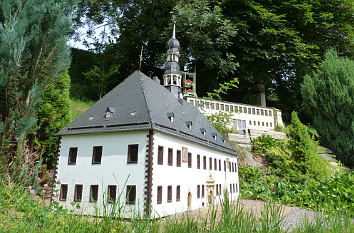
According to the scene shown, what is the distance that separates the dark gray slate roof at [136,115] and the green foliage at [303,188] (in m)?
5.46

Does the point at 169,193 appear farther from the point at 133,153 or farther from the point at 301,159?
the point at 301,159

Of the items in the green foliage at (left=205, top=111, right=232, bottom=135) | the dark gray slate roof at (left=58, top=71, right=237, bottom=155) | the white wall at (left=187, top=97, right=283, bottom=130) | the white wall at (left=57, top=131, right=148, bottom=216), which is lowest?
the white wall at (left=57, top=131, right=148, bottom=216)

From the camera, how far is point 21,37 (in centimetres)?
796

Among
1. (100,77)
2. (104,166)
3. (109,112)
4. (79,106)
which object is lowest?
(104,166)

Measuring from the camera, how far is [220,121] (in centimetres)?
2575

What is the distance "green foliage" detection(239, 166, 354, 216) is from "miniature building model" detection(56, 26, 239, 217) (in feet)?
13.4

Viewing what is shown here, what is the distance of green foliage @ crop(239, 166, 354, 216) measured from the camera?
11086 mm

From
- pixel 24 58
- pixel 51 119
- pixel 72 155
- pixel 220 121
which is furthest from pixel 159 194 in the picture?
pixel 220 121

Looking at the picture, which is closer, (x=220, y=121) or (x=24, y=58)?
(x=24, y=58)

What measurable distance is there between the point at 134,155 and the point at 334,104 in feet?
72.2

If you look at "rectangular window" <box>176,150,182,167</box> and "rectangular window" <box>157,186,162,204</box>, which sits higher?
"rectangular window" <box>176,150,182,167</box>

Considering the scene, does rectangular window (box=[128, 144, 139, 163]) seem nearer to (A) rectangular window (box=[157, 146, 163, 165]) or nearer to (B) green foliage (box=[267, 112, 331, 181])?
(A) rectangular window (box=[157, 146, 163, 165])

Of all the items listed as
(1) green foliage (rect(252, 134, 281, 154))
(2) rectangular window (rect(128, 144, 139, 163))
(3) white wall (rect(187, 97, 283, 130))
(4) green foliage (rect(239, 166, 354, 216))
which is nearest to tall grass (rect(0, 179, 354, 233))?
(4) green foliage (rect(239, 166, 354, 216))

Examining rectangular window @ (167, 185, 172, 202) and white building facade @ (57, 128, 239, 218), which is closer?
white building facade @ (57, 128, 239, 218)
